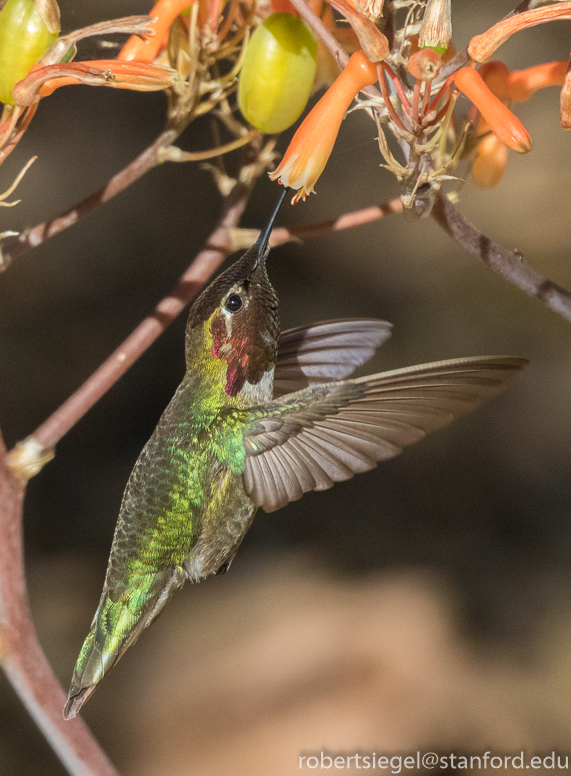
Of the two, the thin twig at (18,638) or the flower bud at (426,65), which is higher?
the flower bud at (426,65)

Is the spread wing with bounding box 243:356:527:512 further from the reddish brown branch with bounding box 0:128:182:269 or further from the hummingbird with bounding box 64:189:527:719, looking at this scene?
the reddish brown branch with bounding box 0:128:182:269

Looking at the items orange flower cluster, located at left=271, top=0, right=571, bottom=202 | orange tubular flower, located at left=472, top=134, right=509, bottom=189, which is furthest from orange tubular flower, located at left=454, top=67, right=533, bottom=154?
orange tubular flower, located at left=472, top=134, right=509, bottom=189

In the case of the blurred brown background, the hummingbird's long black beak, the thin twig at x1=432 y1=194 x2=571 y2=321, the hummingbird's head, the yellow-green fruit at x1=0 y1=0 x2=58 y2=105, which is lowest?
the blurred brown background

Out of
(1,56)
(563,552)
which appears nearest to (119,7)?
(1,56)

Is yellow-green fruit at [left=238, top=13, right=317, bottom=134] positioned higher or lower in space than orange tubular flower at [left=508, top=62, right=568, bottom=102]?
higher

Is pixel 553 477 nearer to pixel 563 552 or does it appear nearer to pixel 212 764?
pixel 563 552

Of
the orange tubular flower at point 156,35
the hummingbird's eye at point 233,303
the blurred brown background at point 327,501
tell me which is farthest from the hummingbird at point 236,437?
the blurred brown background at point 327,501

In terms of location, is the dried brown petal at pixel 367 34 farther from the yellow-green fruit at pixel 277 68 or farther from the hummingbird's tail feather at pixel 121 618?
the hummingbird's tail feather at pixel 121 618
